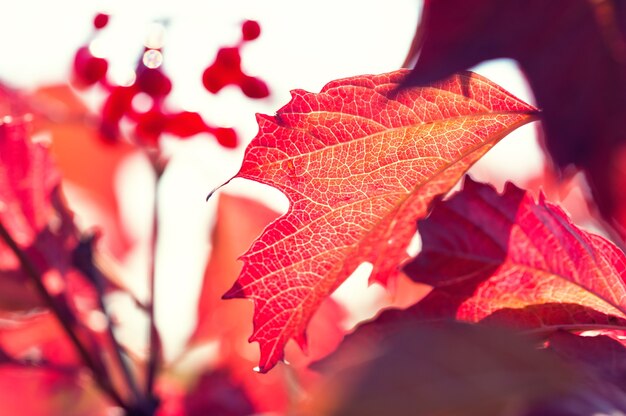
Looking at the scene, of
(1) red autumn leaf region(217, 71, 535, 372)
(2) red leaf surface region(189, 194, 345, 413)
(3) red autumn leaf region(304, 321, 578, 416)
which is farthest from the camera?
(2) red leaf surface region(189, 194, 345, 413)

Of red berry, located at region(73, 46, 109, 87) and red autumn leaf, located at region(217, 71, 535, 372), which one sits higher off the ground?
red autumn leaf, located at region(217, 71, 535, 372)

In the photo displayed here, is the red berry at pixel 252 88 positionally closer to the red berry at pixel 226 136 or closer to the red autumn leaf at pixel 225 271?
the red berry at pixel 226 136

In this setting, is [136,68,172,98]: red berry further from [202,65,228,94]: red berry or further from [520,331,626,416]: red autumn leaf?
[520,331,626,416]: red autumn leaf

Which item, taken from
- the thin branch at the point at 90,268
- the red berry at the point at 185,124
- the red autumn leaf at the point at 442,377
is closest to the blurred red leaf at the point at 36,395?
the thin branch at the point at 90,268

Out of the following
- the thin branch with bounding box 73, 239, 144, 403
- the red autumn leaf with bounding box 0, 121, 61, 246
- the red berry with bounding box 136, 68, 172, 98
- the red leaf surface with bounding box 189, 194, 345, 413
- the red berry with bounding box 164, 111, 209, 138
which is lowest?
the red leaf surface with bounding box 189, 194, 345, 413

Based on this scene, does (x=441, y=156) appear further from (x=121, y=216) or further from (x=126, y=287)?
(x=121, y=216)

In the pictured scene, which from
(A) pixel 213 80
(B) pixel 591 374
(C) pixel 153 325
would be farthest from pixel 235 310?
(B) pixel 591 374


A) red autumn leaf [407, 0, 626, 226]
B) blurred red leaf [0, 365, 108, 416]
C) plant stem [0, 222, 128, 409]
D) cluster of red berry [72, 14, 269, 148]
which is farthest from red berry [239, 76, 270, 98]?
blurred red leaf [0, 365, 108, 416]

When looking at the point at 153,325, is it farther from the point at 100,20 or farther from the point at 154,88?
the point at 100,20
